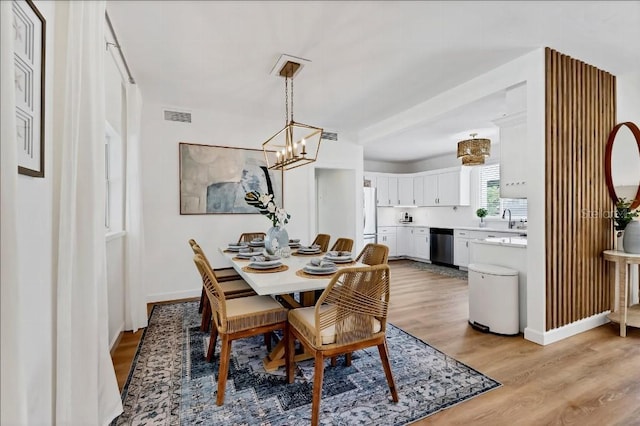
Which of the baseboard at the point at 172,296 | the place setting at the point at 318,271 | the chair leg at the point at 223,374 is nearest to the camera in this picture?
the chair leg at the point at 223,374

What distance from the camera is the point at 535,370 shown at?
2.25 metres

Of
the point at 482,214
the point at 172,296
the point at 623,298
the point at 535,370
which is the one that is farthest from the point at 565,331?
the point at 172,296

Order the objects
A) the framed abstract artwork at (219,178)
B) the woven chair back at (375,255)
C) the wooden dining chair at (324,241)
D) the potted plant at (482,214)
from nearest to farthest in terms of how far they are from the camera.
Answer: the woven chair back at (375,255), the wooden dining chair at (324,241), the framed abstract artwork at (219,178), the potted plant at (482,214)

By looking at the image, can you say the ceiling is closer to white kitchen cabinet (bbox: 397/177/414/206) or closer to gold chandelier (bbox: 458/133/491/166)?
gold chandelier (bbox: 458/133/491/166)

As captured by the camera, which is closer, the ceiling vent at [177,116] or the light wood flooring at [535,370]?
the light wood flooring at [535,370]

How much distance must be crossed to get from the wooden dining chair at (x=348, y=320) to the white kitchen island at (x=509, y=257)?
6.21 ft

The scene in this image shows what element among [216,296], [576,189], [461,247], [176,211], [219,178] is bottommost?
[461,247]

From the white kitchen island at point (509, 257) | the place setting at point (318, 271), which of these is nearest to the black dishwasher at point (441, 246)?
the white kitchen island at point (509, 257)

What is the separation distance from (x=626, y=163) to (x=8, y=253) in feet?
16.7

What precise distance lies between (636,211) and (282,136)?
181 inches

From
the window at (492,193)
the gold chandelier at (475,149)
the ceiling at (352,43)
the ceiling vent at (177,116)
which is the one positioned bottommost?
the window at (492,193)

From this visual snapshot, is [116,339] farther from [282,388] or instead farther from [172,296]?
[282,388]

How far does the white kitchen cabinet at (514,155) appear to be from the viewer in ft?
9.73

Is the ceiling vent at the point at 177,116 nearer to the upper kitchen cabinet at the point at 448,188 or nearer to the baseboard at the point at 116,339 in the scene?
the baseboard at the point at 116,339
